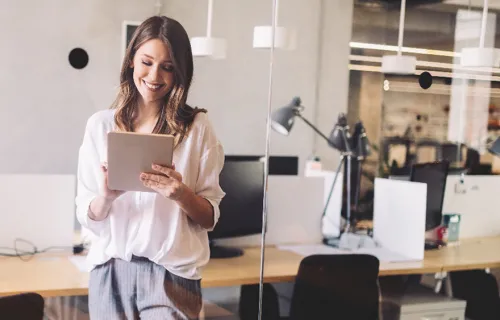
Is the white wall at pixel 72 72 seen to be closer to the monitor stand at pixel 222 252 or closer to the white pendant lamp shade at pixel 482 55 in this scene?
the monitor stand at pixel 222 252

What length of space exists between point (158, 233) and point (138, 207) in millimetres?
110

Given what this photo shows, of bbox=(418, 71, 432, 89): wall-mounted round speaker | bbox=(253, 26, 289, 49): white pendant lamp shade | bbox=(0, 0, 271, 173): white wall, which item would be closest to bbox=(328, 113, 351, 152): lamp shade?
bbox=(418, 71, 432, 89): wall-mounted round speaker

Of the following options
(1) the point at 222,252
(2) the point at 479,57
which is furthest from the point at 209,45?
(2) the point at 479,57

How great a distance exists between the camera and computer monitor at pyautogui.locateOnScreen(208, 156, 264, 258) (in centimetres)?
256

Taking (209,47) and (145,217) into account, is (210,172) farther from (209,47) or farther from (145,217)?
(209,47)

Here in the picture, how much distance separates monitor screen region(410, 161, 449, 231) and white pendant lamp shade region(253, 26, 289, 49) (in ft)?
3.03

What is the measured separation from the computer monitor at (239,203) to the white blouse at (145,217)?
1.36ft

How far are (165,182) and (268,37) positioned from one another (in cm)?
100

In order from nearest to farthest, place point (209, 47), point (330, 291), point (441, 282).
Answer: point (209, 47), point (330, 291), point (441, 282)

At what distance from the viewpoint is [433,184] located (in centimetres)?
301

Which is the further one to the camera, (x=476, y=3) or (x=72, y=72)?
(x=476, y=3)

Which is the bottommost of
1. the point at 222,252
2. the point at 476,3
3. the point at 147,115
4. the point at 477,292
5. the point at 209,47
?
the point at 477,292

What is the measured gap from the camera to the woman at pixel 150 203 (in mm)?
1963

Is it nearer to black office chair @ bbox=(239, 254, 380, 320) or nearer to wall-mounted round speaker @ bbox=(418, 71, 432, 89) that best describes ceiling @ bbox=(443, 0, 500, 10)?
wall-mounted round speaker @ bbox=(418, 71, 432, 89)
